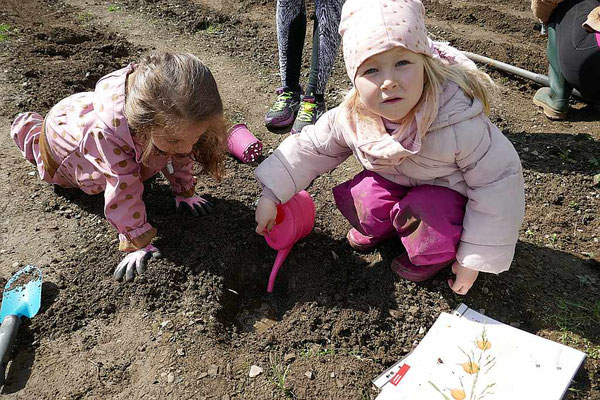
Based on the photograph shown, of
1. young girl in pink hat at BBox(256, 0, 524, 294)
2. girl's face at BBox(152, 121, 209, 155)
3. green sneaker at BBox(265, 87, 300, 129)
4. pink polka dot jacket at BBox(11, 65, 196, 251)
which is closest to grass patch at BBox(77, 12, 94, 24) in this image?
green sneaker at BBox(265, 87, 300, 129)

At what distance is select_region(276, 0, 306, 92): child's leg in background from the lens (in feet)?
10.4

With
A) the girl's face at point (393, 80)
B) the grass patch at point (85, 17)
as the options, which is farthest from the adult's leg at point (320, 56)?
the grass patch at point (85, 17)

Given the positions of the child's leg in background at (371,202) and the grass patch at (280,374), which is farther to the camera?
the child's leg in background at (371,202)

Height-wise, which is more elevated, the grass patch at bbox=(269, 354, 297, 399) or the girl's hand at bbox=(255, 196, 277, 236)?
the girl's hand at bbox=(255, 196, 277, 236)

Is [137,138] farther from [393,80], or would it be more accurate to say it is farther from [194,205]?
[393,80]

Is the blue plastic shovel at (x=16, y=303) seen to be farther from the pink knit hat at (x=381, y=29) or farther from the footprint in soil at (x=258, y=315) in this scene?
the pink knit hat at (x=381, y=29)

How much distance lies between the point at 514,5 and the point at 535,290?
3548 millimetres

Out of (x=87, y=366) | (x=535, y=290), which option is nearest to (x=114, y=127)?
(x=87, y=366)

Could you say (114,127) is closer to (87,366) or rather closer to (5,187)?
(87,366)

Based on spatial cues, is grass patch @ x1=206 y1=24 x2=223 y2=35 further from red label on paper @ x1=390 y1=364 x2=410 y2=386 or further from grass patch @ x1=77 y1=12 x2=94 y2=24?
red label on paper @ x1=390 y1=364 x2=410 y2=386

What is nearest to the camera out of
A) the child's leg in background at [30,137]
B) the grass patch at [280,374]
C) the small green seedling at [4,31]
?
the grass patch at [280,374]

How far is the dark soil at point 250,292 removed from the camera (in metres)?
2.03

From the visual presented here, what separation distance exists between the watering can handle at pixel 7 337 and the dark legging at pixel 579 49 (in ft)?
10.9

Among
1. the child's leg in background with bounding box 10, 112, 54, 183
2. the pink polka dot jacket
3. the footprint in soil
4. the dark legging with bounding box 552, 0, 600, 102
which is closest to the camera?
the pink polka dot jacket
